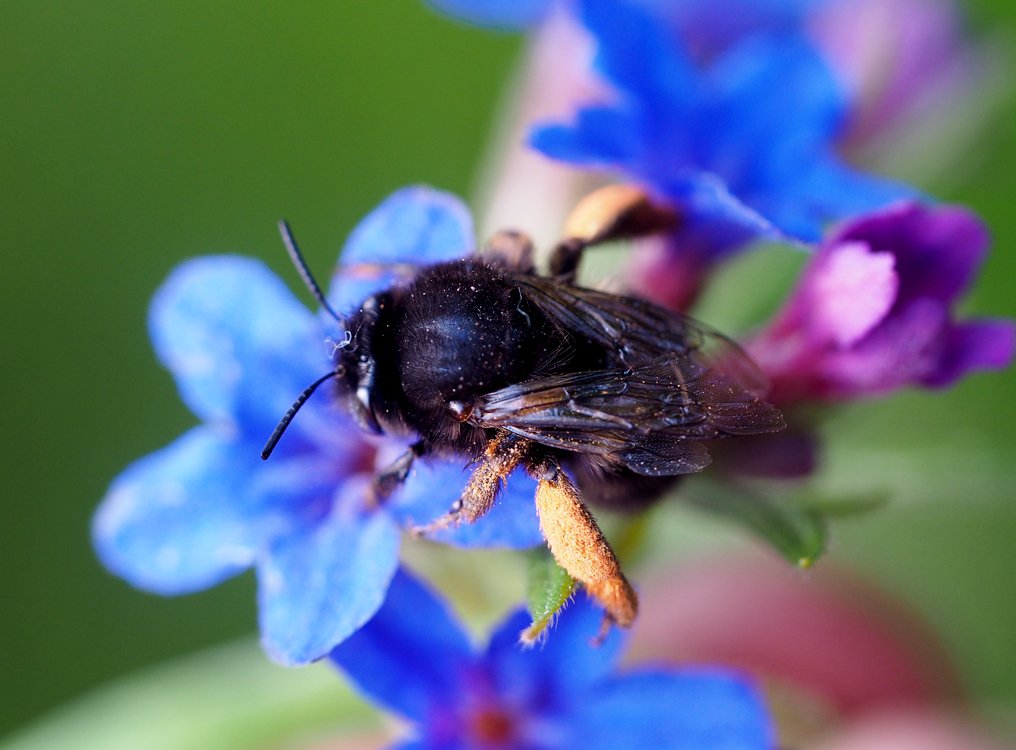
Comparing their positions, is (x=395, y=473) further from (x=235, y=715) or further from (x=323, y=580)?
(x=235, y=715)

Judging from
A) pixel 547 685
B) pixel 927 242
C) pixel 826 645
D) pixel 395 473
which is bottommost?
pixel 826 645

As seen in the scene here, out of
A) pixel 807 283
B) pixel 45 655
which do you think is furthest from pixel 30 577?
pixel 807 283

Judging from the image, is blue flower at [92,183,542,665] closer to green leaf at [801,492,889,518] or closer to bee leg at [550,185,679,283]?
bee leg at [550,185,679,283]

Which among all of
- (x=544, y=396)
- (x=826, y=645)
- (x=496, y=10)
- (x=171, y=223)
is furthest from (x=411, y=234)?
(x=171, y=223)

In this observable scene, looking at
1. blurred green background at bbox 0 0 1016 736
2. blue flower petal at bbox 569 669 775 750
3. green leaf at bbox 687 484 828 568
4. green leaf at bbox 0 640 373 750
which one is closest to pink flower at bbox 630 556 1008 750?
blurred green background at bbox 0 0 1016 736

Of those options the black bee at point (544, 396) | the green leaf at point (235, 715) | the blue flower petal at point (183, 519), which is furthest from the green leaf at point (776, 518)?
the green leaf at point (235, 715)

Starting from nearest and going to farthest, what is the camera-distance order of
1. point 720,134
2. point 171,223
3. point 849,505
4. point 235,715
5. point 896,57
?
1. point 849,505
2. point 720,134
3. point 235,715
4. point 896,57
5. point 171,223
